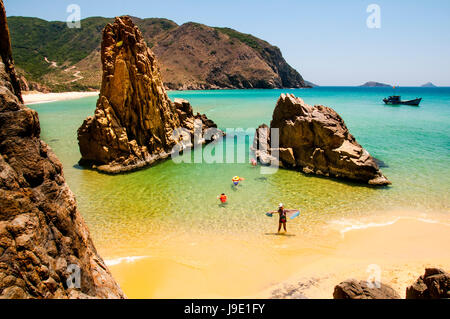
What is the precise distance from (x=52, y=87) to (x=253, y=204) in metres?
103

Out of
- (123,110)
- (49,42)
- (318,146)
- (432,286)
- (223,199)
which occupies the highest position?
(49,42)

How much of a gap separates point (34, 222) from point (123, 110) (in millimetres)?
18081

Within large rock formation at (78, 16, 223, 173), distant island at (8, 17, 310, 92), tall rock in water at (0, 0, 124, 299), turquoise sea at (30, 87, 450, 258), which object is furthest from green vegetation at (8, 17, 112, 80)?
tall rock in water at (0, 0, 124, 299)

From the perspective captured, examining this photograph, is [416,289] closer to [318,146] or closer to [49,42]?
[318,146]

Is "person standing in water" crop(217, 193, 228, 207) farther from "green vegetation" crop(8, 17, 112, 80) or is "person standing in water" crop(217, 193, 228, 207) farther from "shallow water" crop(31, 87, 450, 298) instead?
"green vegetation" crop(8, 17, 112, 80)

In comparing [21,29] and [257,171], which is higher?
[21,29]

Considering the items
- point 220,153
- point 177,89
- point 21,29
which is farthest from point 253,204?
point 21,29

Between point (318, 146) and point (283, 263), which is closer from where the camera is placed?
point (283, 263)

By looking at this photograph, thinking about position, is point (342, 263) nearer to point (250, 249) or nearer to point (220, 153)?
point (250, 249)

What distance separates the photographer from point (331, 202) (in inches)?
593

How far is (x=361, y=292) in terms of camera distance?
611 cm

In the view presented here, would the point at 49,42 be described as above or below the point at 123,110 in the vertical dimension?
above

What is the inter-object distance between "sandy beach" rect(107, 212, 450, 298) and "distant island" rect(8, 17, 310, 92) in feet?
444

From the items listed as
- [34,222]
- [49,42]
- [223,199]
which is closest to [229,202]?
[223,199]
